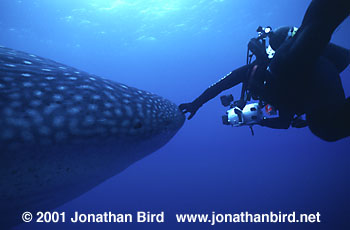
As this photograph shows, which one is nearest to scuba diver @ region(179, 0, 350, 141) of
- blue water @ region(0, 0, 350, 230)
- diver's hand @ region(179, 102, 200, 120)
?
diver's hand @ region(179, 102, 200, 120)

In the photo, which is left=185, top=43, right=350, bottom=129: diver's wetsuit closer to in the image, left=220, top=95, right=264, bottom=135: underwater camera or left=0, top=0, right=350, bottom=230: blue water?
left=220, top=95, right=264, bottom=135: underwater camera

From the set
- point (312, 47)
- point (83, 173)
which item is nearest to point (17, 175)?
point (83, 173)

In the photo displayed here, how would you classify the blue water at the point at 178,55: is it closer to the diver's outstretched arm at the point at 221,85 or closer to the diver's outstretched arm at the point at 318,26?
the diver's outstretched arm at the point at 221,85

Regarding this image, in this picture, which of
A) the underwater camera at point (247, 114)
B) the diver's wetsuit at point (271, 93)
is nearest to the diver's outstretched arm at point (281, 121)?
the diver's wetsuit at point (271, 93)

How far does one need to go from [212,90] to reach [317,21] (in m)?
1.69

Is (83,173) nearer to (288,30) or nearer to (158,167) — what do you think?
(288,30)

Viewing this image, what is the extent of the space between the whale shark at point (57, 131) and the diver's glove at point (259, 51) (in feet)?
7.07

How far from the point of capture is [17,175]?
1.08 m

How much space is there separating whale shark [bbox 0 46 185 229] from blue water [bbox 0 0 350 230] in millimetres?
14237

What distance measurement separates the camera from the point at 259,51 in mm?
2953

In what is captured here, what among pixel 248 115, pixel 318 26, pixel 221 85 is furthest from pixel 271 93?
pixel 318 26

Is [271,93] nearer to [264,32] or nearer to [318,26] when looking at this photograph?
[318,26]

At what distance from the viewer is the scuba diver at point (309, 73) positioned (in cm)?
193

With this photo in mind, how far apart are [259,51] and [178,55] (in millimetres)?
35228
